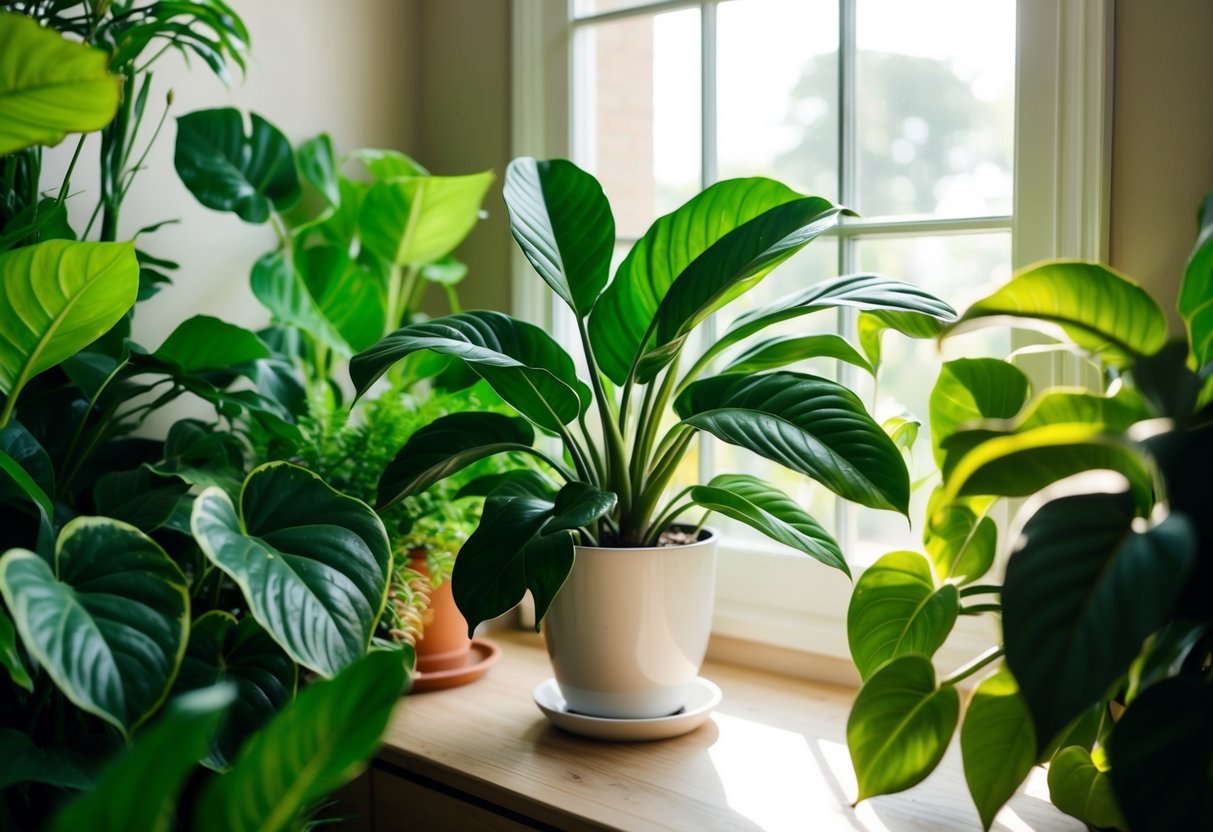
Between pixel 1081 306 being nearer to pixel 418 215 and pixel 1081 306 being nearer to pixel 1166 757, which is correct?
pixel 1166 757

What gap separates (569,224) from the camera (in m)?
1.09

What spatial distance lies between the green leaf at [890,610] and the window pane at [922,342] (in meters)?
0.33

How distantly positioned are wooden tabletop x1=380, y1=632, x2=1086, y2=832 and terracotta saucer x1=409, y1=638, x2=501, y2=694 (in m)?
0.01

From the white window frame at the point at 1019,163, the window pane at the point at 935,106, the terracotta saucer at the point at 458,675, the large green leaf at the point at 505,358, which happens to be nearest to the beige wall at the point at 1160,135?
the white window frame at the point at 1019,163

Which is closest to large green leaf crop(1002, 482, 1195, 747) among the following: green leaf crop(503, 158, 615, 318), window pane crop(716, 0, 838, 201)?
green leaf crop(503, 158, 615, 318)

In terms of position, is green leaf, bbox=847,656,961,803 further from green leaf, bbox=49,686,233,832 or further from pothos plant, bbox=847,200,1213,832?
green leaf, bbox=49,686,233,832

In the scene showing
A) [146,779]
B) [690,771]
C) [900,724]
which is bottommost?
[690,771]

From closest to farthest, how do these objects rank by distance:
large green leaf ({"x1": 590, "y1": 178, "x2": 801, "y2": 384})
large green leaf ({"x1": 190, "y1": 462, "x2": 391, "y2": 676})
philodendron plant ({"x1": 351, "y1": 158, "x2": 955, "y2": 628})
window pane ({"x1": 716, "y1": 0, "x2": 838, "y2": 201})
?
large green leaf ({"x1": 190, "y1": 462, "x2": 391, "y2": 676}) → philodendron plant ({"x1": 351, "y1": 158, "x2": 955, "y2": 628}) → large green leaf ({"x1": 590, "y1": 178, "x2": 801, "y2": 384}) → window pane ({"x1": 716, "y1": 0, "x2": 838, "y2": 201})

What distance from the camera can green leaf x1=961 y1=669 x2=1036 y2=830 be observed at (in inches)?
30.4

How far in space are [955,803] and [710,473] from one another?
62 cm

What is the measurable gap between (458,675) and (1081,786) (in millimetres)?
768

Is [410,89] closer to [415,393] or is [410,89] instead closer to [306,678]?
[415,393]

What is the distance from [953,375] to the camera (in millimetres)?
923

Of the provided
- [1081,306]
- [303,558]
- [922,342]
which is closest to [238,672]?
[303,558]
